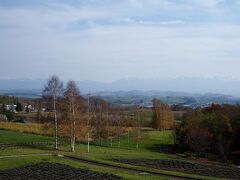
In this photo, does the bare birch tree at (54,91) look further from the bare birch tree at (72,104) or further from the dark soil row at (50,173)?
the dark soil row at (50,173)

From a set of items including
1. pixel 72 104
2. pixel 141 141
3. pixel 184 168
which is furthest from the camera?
pixel 141 141

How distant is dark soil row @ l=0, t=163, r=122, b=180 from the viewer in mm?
37188

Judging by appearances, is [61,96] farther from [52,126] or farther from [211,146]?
[211,146]

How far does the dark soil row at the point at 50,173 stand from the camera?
3719 centimetres

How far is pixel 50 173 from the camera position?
Result: 3928 cm

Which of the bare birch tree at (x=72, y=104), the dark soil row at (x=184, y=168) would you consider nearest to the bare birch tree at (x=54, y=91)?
the bare birch tree at (x=72, y=104)

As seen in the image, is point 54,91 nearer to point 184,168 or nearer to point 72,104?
point 72,104

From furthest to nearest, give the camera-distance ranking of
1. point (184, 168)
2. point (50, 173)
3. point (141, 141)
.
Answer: point (141, 141) → point (184, 168) → point (50, 173)

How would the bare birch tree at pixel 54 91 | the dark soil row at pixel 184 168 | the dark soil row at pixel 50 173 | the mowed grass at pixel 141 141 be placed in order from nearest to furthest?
the dark soil row at pixel 50 173, the dark soil row at pixel 184 168, the bare birch tree at pixel 54 91, the mowed grass at pixel 141 141

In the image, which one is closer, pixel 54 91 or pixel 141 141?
pixel 54 91

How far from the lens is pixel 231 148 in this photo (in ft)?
292

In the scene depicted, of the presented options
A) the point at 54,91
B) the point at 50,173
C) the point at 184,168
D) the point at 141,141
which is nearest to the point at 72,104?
the point at 54,91

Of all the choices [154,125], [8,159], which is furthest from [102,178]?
[154,125]

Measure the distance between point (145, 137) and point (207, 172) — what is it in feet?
160
